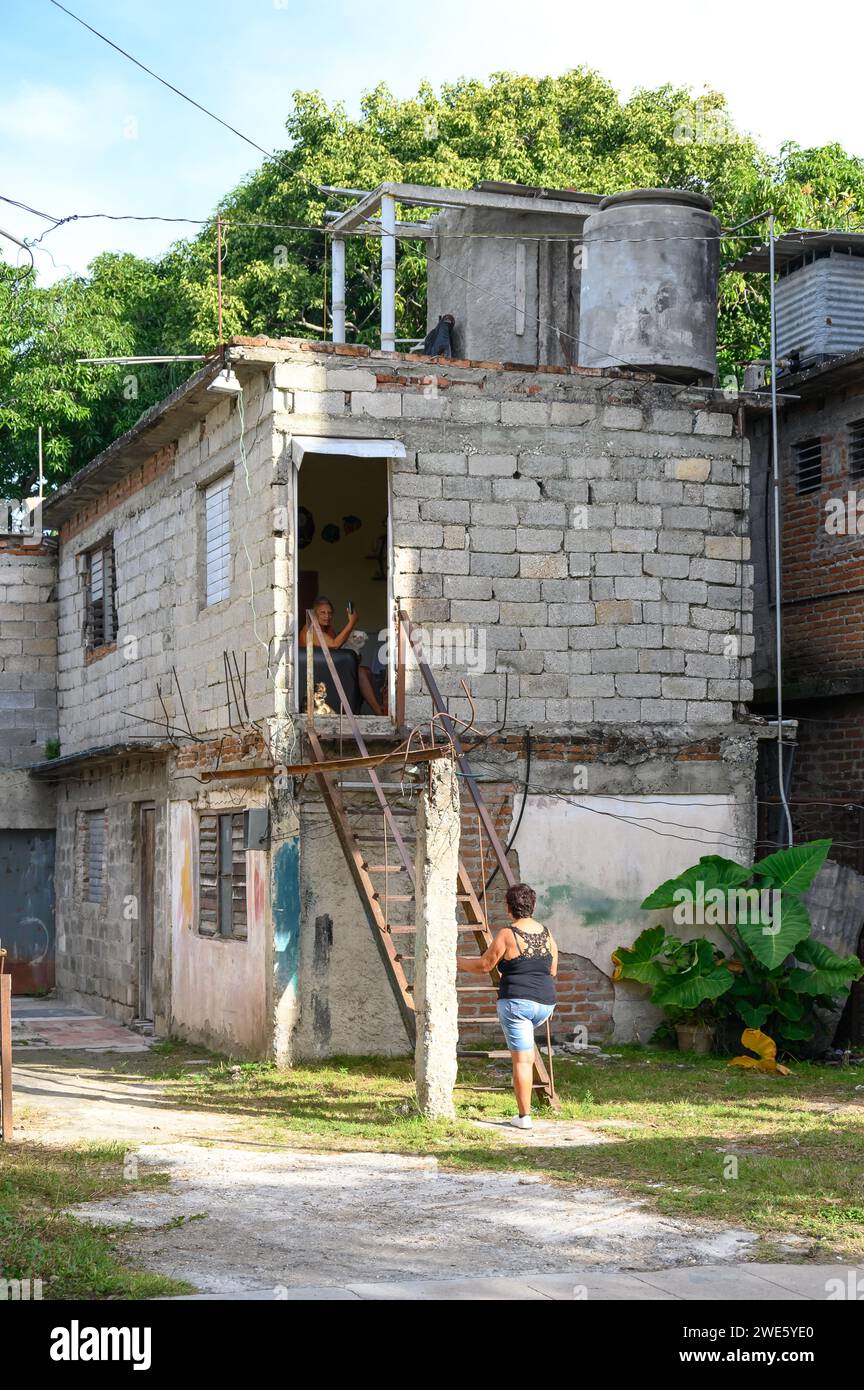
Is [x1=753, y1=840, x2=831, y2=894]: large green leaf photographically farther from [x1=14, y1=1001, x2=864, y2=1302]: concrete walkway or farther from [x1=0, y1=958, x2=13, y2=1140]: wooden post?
[x1=0, y1=958, x2=13, y2=1140]: wooden post

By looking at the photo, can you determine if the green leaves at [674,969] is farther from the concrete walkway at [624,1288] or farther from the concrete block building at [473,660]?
the concrete walkway at [624,1288]

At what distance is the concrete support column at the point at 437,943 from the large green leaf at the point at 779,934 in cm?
328

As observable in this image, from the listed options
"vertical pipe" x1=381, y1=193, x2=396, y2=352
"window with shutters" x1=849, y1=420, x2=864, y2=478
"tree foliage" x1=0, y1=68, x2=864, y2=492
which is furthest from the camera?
"tree foliage" x1=0, y1=68, x2=864, y2=492

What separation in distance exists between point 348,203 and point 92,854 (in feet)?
40.5

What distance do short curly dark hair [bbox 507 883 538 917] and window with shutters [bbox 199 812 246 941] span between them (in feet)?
11.9

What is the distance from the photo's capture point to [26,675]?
2041cm

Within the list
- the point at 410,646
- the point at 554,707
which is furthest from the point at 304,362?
the point at 554,707

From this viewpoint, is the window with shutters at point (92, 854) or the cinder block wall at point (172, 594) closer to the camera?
the cinder block wall at point (172, 594)

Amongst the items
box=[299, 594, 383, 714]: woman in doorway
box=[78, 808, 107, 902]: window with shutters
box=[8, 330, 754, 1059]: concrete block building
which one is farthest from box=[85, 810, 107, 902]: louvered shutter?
box=[299, 594, 383, 714]: woman in doorway

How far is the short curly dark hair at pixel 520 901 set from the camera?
10555mm

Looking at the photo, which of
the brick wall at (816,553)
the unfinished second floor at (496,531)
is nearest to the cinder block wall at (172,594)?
the unfinished second floor at (496,531)

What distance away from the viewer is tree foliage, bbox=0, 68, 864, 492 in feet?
81.4

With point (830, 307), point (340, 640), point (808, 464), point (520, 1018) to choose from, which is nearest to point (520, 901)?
point (520, 1018)

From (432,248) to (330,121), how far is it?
1031cm
